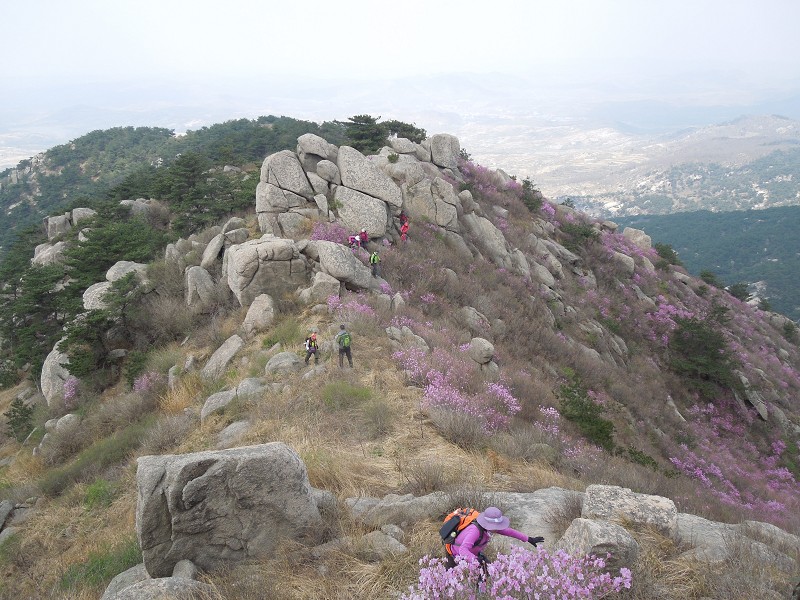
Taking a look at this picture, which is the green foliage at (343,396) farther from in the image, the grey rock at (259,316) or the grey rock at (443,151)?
the grey rock at (443,151)

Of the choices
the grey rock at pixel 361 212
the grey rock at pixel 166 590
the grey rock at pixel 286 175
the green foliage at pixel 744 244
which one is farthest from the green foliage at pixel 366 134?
the green foliage at pixel 744 244

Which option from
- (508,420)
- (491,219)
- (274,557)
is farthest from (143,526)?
(491,219)

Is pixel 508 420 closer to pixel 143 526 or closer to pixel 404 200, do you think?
pixel 143 526

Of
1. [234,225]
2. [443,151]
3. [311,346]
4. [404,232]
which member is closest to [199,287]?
[234,225]

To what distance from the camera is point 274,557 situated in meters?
4.86

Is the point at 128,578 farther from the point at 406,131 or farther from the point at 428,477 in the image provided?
the point at 406,131

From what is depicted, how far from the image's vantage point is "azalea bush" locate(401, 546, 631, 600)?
3170mm

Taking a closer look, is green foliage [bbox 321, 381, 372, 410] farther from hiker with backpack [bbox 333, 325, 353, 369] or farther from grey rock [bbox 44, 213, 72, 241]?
grey rock [bbox 44, 213, 72, 241]

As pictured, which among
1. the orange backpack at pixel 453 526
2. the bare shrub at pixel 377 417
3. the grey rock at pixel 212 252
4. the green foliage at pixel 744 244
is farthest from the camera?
the green foliage at pixel 744 244

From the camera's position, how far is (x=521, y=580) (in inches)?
125

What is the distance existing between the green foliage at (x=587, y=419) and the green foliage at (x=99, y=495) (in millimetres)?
9755

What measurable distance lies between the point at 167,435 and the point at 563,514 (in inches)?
296

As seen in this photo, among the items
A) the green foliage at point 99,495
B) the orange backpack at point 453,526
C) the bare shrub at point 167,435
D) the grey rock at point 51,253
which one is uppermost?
the orange backpack at point 453,526

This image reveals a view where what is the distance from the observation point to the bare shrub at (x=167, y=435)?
29.3 ft
